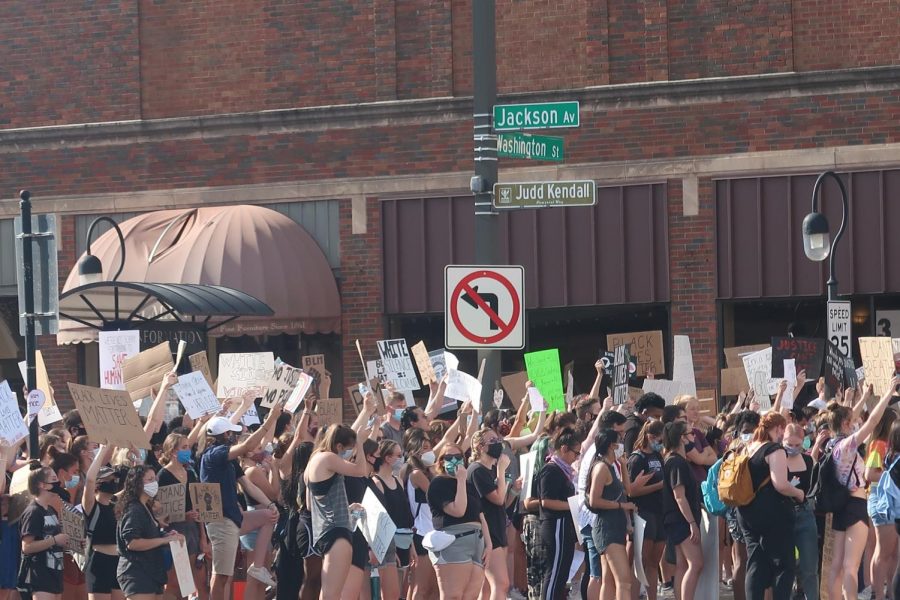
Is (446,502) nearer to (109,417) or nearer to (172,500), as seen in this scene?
(172,500)

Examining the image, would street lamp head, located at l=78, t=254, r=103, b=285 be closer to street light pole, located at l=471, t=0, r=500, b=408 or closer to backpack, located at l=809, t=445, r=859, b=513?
street light pole, located at l=471, t=0, r=500, b=408

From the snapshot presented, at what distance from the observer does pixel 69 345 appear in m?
23.8

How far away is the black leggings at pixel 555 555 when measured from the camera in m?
12.6

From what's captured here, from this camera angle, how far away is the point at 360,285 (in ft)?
74.6

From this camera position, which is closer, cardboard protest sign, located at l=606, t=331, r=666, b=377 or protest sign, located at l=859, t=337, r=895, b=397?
protest sign, located at l=859, t=337, r=895, b=397

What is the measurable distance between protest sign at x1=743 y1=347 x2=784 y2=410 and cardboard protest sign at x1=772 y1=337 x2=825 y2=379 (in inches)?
3.9

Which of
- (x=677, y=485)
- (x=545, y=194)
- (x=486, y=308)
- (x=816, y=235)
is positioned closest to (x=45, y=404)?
(x=486, y=308)

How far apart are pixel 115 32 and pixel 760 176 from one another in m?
10.0

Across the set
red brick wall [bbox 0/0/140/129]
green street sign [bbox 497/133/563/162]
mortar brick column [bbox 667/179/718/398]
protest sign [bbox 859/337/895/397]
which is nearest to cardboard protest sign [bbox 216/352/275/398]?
green street sign [bbox 497/133/563/162]

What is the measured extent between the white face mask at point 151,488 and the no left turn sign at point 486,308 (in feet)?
8.79

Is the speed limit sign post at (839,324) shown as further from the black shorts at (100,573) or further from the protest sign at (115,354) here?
the black shorts at (100,573)

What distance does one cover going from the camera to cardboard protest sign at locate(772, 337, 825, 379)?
1553cm

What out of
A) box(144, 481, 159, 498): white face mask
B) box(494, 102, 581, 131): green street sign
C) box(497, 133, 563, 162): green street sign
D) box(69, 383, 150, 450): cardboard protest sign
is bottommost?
box(144, 481, 159, 498): white face mask

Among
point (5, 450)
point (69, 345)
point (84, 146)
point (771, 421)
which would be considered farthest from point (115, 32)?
point (771, 421)
